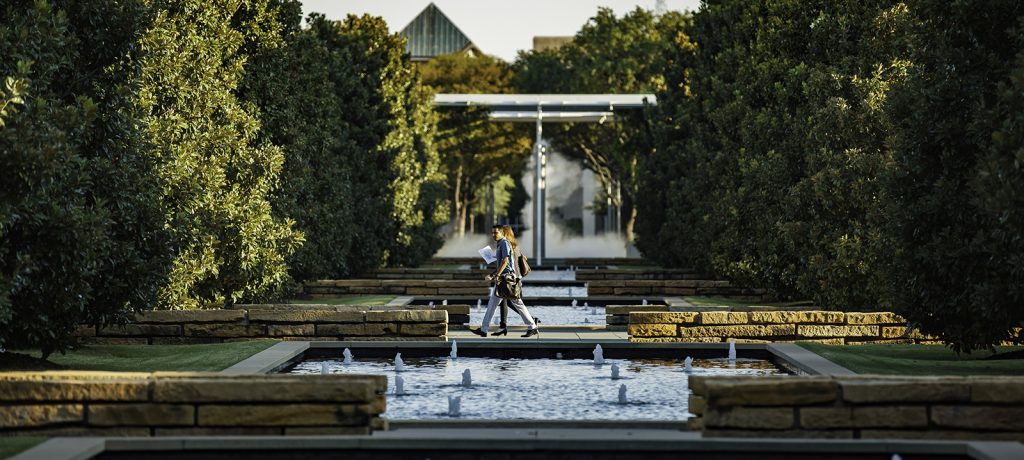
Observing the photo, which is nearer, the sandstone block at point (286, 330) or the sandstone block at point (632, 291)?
the sandstone block at point (286, 330)

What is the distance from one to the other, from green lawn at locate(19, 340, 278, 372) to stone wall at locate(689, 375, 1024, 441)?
696 cm

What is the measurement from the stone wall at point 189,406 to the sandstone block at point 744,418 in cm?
238

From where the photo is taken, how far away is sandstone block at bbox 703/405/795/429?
10227 mm

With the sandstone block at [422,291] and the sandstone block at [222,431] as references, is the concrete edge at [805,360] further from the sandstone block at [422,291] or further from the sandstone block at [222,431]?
the sandstone block at [422,291]

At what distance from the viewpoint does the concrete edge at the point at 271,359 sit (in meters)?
15.0

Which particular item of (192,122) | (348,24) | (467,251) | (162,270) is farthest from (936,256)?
(467,251)

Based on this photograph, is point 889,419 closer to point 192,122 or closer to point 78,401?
point 78,401

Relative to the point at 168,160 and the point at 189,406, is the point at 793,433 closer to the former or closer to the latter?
the point at 189,406

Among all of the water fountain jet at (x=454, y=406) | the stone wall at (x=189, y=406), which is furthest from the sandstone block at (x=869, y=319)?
the stone wall at (x=189, y=406)

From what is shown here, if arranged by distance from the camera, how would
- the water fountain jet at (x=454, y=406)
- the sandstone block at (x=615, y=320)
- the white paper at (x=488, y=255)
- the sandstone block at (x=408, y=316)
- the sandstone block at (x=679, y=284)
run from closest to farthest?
the water fountain jet at (x=454, y=406) < the sandstone block at (x=408, y=316) < the white paper at (x=488, y=255) < the sandstone block at (x=615, y=320) < the sandstone block at (x=679, y=284)

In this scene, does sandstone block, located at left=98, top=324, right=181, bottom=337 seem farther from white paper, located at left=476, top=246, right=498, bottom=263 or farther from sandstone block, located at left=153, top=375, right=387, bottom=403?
sandstone block, located at left=153, top=375, right=387, bottom=403

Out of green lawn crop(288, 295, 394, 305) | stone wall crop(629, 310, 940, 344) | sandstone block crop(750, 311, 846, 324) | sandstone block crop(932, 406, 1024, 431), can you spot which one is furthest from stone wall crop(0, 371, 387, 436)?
green lawn crop(288, 295, 394, 305)

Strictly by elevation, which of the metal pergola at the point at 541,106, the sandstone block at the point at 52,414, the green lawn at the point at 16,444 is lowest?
the green lawn at the point at 16,444

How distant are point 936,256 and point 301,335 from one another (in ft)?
28.7
